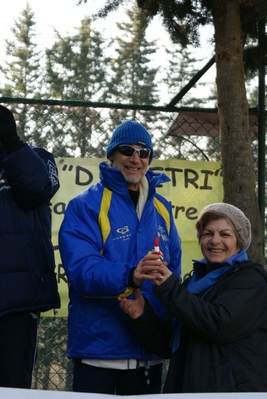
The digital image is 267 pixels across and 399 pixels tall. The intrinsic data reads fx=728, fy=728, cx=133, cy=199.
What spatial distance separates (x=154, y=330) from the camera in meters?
3.36

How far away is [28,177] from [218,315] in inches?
40.6

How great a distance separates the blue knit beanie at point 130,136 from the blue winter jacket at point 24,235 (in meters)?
0.39

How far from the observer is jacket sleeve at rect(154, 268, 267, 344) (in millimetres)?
3004

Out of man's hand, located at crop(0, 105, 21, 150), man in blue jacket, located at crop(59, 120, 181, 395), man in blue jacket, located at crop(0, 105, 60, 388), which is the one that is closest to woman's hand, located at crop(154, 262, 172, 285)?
man in blue jacket, located at crop(59, 120, 181, 395)

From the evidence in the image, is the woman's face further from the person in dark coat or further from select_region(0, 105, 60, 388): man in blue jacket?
select_region(0, 105, 60, 388): man in blue jacket

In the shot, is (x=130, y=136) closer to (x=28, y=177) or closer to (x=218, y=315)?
(x=28, y=177)

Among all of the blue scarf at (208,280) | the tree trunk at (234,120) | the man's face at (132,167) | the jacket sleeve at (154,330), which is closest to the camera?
the blue scarf at (208,280)

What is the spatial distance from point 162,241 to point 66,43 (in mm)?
22652

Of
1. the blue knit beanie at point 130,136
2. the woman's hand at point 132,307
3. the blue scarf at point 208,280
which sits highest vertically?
the blue knit beanie at point 130,136

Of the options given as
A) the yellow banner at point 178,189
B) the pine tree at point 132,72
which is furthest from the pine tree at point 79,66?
the yellow banner at point 178,189

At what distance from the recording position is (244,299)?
3041mm

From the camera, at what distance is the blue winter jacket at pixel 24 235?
128 inches

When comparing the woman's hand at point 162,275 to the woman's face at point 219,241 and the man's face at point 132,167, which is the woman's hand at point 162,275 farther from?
the man's face at point 132,167

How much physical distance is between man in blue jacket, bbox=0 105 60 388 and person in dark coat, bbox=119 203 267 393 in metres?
0.43
